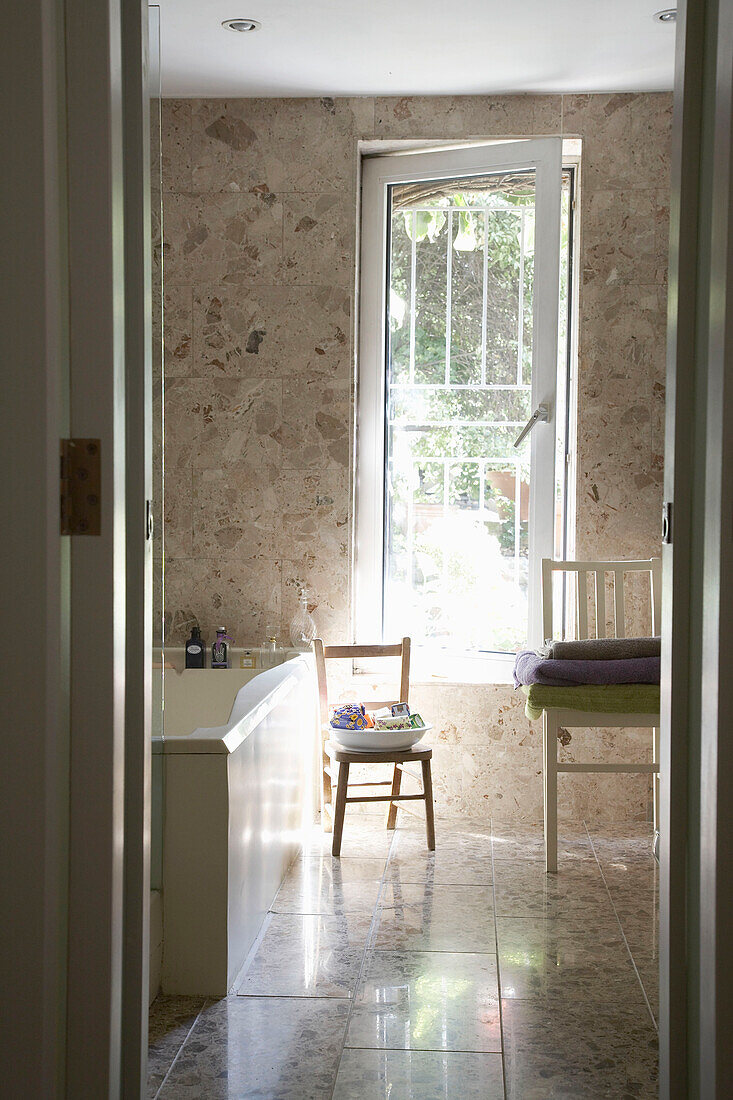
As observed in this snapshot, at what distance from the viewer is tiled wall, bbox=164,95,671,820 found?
3807 mm

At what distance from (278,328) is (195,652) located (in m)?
1.23

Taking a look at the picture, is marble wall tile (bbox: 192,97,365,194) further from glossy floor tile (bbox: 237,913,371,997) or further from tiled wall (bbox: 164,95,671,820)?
glossy floor tile (bbox: 237,913,371,997)

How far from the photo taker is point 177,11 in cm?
322

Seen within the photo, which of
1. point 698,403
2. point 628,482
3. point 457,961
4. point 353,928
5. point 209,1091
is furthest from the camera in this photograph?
Result: point 628,482

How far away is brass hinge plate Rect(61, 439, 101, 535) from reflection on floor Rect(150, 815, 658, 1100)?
4.14 ft

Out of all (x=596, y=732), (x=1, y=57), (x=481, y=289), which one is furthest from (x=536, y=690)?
(x=1, y=57)

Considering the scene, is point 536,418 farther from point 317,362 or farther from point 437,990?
point 437,990

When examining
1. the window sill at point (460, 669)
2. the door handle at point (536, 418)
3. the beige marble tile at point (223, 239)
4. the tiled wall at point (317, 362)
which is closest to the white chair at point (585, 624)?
the tiled wall at point (317, 362)

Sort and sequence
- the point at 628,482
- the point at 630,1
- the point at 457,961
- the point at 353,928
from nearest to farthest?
the point at 457,961, the point at 353,928, the point at 630,1, the point at 628,482

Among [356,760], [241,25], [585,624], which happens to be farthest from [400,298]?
[356,760]

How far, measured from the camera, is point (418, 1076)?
2008 millimetres

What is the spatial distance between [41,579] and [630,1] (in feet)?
9.23

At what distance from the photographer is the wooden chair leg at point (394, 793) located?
11.9 feet

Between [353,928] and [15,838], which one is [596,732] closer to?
[353,928]
